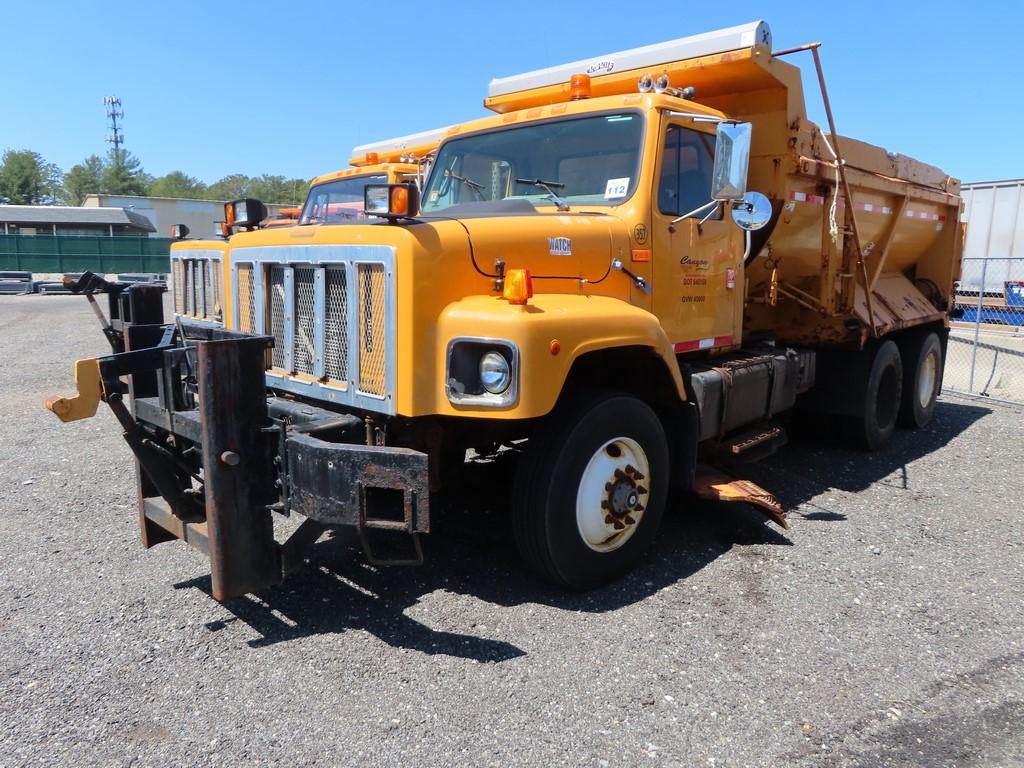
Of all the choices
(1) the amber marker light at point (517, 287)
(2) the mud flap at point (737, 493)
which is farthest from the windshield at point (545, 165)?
(2) the mud flap at point (737, 493)

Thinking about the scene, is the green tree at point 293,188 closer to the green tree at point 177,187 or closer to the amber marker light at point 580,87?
the green tree at point 177,187

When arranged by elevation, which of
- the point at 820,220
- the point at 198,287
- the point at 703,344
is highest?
the point at 820,220

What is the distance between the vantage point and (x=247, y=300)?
436cm

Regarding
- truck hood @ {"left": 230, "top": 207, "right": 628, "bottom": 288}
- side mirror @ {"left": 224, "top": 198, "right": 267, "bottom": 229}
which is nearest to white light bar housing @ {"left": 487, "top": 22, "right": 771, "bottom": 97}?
truck hood @ {"left": 230, "top": 207, "right": 628, "bottom": 288}

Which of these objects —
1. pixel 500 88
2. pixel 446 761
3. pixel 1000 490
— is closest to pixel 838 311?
pixel 1000 490

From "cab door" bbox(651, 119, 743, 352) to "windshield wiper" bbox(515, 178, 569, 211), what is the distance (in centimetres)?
52

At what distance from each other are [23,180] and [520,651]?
94.2m

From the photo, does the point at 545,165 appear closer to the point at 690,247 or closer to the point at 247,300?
the point at 690,247

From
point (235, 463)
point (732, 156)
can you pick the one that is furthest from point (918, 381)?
point (235, 463)

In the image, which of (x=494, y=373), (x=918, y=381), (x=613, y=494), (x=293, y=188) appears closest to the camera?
(x=494, y=373)

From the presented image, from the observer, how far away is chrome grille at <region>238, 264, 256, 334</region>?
430 cm

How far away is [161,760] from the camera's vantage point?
107 inches

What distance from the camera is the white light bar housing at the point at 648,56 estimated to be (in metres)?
5.19

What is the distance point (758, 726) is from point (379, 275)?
243 cm
